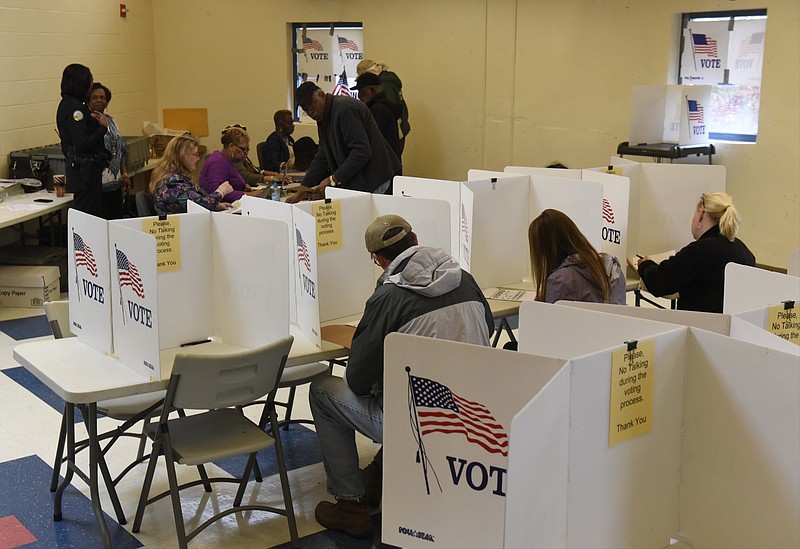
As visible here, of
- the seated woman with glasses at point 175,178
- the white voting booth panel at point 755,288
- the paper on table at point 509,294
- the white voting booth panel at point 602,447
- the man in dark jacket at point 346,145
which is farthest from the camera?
the seated woman with glasses at point 175,178

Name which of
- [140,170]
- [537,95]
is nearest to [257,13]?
[140,170]

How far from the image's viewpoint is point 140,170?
8312mm

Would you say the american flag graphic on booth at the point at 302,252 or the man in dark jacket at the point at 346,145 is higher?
the man in dark jacket at the point at 346,145

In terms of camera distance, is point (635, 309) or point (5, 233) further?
point (5, 233)

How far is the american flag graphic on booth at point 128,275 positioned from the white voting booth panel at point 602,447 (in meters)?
1.48

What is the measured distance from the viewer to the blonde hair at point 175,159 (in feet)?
18.0

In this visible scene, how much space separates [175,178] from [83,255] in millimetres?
2193

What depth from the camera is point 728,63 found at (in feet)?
23.1

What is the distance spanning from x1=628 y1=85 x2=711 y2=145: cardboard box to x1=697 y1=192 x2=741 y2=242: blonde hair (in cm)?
327

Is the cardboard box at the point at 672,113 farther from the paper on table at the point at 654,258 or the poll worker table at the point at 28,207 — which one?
the poll worker table at the point at 28,207

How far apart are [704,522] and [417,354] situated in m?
0.70

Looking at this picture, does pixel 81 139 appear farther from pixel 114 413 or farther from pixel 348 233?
pixel 114 413

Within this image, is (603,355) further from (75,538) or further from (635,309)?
(75,538)

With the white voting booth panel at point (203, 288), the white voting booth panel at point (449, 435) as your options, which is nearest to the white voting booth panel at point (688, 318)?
the white voting booth panel at point (449, 435)
